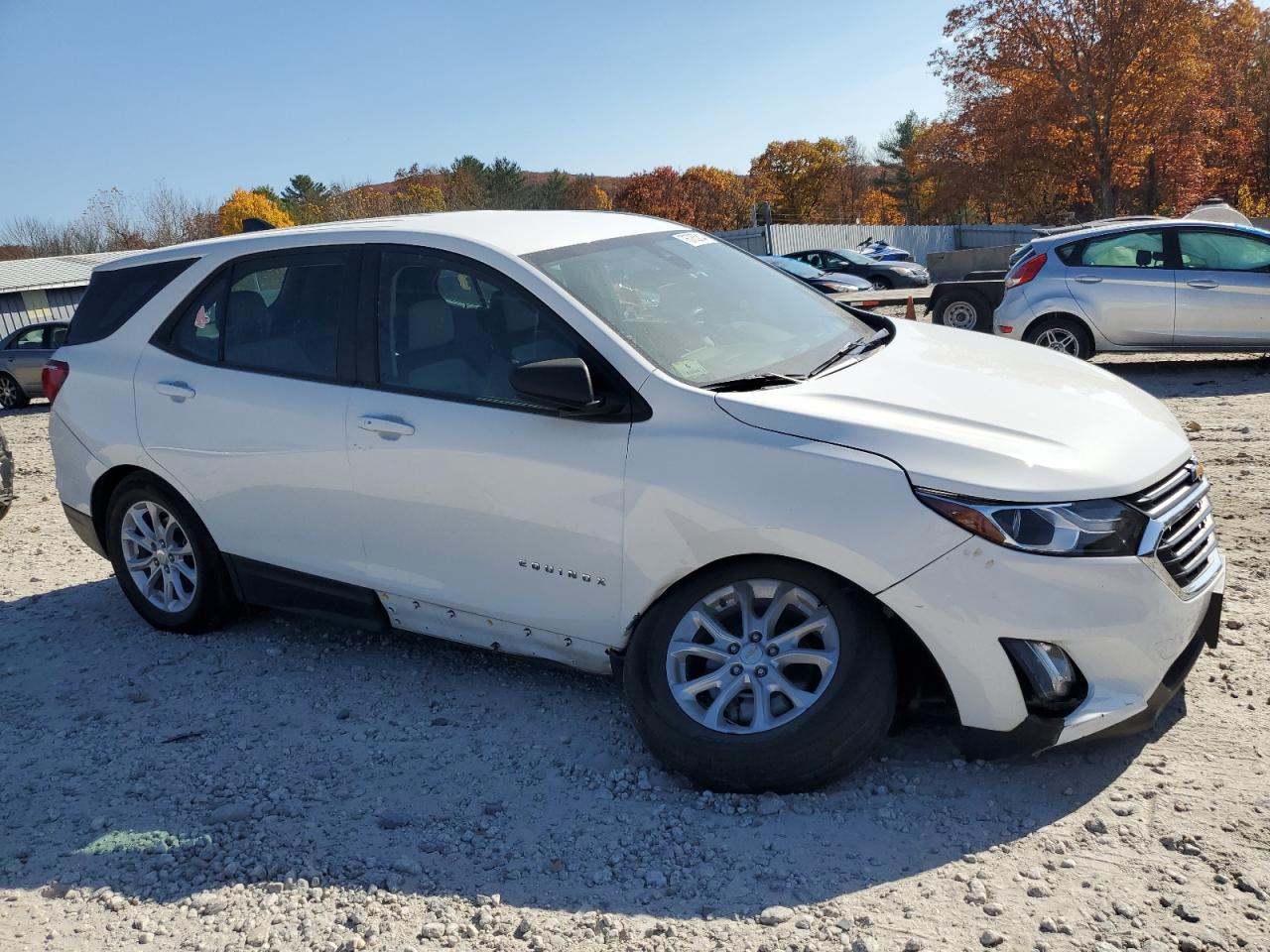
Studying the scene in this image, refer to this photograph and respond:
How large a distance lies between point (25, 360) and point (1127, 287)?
700 inches

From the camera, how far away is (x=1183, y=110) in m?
43.8

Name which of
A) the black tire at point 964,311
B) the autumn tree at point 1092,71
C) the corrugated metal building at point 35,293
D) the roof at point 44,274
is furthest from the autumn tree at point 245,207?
the black tire at point 964,311

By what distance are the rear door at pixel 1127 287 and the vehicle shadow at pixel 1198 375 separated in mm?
457

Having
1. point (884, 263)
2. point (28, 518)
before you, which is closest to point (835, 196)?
point (884, 263)

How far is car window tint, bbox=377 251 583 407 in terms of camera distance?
3.84 m

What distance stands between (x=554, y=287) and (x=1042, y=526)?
1.83 m

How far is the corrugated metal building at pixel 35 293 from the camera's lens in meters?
45.5

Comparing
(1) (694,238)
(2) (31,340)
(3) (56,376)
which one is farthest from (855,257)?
(3) (56,376)

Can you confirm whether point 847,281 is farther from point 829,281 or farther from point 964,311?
point 964,311

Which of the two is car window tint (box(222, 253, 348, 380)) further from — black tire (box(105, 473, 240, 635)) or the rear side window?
black tire (box(105, 473, 240, 635))

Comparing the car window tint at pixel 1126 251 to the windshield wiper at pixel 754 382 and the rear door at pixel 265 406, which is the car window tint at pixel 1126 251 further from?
the rear door at pixel 265 406

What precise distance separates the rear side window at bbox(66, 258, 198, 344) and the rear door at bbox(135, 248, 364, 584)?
0.24 meters

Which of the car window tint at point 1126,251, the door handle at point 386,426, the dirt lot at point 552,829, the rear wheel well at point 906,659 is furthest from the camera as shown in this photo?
the car window tint at point 1126,251

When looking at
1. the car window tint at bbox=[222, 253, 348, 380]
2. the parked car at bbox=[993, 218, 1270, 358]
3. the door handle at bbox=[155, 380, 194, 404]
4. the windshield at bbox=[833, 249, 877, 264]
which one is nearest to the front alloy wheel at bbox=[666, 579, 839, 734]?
the car window tint at bbox=[222, 253, 348, 380]
